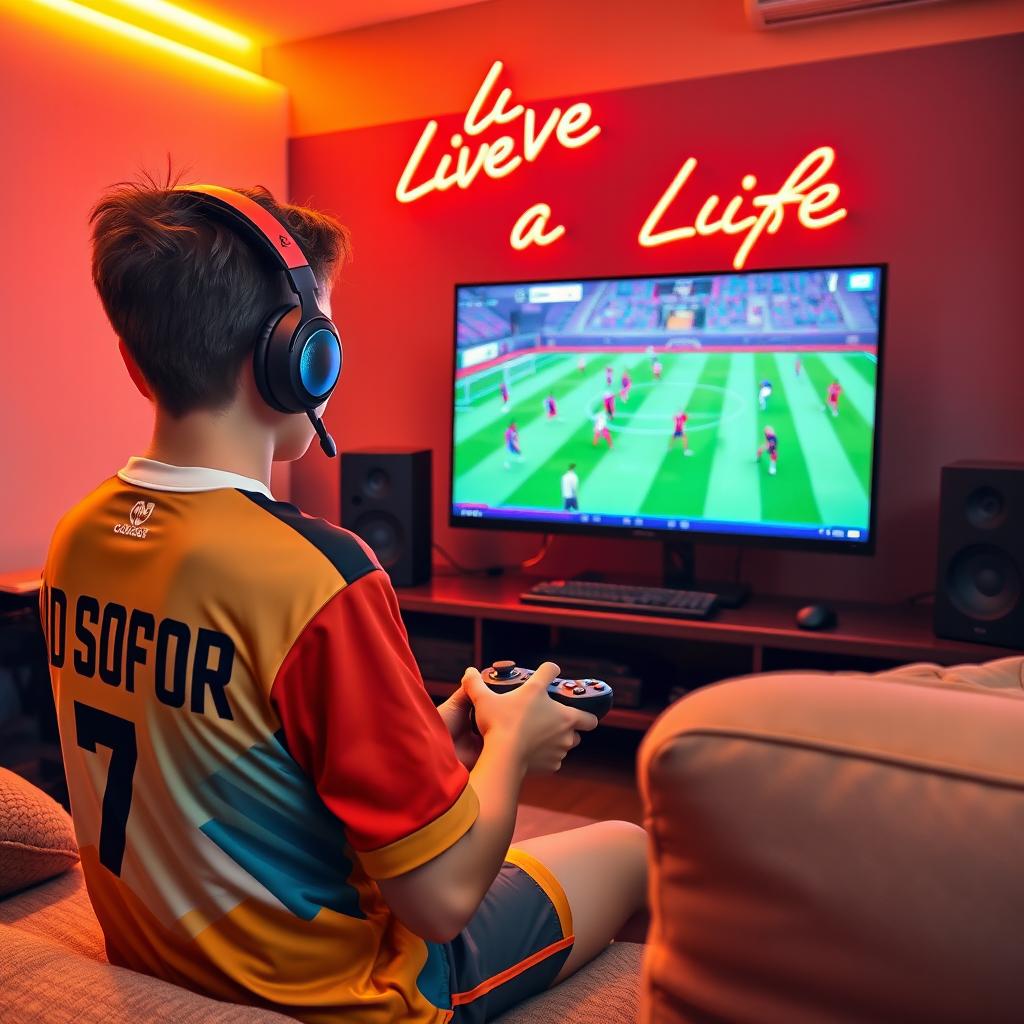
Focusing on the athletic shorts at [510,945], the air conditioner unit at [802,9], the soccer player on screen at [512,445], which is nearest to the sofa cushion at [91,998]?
the athletic shorts at [510,945]

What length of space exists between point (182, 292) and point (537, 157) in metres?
2.56

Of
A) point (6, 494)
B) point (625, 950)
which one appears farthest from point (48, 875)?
point (6, 494)

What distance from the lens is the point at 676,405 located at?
9.47 feet

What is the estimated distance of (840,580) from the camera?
302 centimetres

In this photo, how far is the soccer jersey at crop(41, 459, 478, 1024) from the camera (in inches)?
34.4

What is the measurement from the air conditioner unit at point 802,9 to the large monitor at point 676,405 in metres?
0.75

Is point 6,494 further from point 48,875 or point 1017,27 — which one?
point 1017,27

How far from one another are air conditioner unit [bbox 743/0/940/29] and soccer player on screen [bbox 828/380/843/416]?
41.0 inches

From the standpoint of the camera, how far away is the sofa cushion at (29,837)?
1.21 m

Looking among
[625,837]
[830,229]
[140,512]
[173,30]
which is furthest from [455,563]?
[140,512]

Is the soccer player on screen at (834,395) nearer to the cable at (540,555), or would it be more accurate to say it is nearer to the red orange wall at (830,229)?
the red orange wall at (830,229)

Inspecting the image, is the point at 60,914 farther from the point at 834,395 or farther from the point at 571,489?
the point at 834,395

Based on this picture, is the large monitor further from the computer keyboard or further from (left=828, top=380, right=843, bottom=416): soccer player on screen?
the computer keyboard

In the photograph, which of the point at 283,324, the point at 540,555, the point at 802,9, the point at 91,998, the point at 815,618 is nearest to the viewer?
the point at 91,998
